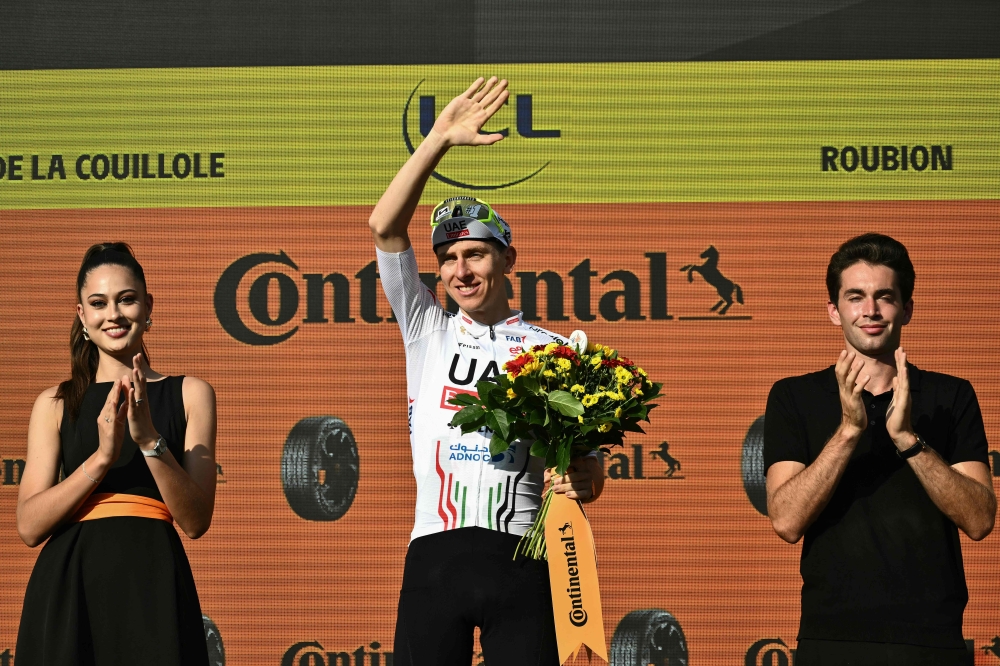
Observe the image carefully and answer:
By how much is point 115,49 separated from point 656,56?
6.11ft

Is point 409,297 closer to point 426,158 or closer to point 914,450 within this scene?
point 426,158

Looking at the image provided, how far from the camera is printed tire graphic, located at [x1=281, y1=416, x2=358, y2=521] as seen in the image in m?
3.73

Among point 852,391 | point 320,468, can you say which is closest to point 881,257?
point 852,391

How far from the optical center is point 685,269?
3791 mm

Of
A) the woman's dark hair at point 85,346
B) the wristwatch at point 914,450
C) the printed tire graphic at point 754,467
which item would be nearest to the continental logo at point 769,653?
the printed tire graphic at point 754,467

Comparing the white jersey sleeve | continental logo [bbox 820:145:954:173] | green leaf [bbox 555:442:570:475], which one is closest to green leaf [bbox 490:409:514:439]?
green leaf [bbox 555:442:570:475]

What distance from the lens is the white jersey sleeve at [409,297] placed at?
7.84 ft

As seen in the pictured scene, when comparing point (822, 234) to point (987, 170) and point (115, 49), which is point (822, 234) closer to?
point (987, 170)

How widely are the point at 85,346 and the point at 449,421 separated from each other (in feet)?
2.71

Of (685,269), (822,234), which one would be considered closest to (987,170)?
(822,234)

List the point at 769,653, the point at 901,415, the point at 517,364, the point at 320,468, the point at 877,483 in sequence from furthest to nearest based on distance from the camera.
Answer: the point at 320,468
the point at 769,653
the point at 517,364
the point at 877,483
the point at 901,415

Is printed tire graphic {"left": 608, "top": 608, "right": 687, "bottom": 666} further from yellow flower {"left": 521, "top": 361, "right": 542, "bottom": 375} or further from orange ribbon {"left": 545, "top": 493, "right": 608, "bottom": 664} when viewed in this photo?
yellow flower {"left": 521, "top": 361, "right": 542, "bottom": 375}

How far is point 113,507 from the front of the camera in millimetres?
2281

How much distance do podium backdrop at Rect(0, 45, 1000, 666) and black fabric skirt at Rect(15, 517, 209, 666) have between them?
1.45 m
